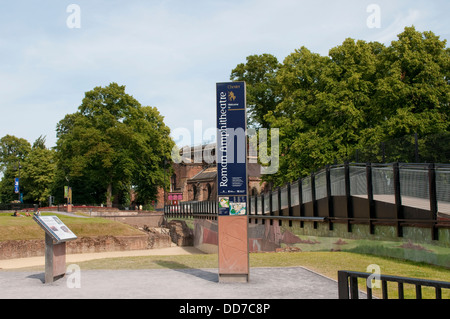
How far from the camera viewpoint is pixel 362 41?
117 ft

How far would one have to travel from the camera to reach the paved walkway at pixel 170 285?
1012 cm

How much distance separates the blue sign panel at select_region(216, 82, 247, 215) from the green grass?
2309 cm

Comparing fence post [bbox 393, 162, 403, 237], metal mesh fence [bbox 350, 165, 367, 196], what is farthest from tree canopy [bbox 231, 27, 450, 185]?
fence post [bbox 393, 162, 403, 237]

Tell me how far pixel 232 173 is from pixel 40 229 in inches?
1046

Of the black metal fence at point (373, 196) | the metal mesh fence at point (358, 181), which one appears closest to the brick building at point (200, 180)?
the black metal fence at point (373, 196)

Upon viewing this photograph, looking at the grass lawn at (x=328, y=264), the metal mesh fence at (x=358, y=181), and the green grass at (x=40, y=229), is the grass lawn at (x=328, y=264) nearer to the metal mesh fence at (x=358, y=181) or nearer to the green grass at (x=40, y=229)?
the metal mesh fence at (x=358, y=181)

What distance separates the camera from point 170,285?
11.4 meters

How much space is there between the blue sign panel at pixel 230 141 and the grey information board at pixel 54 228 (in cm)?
408

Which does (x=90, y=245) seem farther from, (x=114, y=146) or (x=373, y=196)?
(x=114, y=146)

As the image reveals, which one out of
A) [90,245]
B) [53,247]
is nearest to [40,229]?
[90,245]

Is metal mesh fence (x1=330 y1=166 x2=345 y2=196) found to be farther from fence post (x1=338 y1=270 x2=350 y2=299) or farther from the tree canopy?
fence post (x1=338 y1=270 x2=350 y2=299)

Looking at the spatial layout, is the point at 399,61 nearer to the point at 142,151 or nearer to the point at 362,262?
the point at 362,262

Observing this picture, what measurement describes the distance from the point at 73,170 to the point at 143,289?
51164 mm
